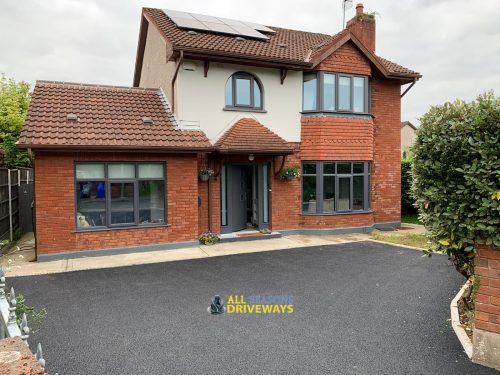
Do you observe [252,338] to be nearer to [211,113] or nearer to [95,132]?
[95,132]

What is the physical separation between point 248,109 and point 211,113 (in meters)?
1.31

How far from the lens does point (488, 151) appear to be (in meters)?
3.81

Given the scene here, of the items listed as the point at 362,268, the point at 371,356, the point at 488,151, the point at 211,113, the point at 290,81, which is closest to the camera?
the point at 488,151

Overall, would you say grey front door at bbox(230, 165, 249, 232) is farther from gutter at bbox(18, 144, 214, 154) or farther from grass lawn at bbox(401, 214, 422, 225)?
grass lawn at bbox(401, 214, 422, 225)

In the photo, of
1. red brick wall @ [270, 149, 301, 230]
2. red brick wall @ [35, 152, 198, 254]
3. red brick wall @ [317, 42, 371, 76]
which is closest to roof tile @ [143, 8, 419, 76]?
red brick wall @ [317, 42, 371, 76]

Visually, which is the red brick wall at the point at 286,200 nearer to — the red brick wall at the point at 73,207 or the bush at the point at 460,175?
the red brick wall at the point at 73,207

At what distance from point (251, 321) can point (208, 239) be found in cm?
557

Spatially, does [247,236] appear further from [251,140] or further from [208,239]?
[251,140]

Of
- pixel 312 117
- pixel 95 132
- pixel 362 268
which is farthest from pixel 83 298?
pixel 312 117

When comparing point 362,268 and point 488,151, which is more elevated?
point 488,151

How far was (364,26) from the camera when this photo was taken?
1380 centimetres

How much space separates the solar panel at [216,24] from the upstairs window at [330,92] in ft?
9.46

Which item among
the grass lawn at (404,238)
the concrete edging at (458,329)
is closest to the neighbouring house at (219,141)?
the grass lawn at (404,238)

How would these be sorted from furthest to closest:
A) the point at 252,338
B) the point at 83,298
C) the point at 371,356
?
the point at 83,298 → the point at 252,338 → the point at 371,356
